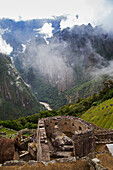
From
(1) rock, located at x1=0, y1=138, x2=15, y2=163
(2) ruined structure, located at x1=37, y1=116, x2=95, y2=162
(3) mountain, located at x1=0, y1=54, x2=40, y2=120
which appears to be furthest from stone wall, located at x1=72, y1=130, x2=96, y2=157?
(3) mountain, located at x1=0, y1=54, x2=40, y2=120

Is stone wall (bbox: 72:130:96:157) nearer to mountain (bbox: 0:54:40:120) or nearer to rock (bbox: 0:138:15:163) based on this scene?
rock (bbox: 0:138:15:163)

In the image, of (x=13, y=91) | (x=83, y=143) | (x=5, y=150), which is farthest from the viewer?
(x=13, y=91)

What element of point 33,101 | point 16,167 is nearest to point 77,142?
point 16,167

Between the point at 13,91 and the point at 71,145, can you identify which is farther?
the point at 13,91

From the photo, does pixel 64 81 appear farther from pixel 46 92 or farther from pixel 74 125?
pixel 74 125

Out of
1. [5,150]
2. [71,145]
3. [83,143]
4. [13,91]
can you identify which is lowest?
[5,150]

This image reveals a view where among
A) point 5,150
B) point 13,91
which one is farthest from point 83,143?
point 13,91

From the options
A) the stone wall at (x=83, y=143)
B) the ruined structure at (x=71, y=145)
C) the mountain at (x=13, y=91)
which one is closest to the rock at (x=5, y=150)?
the ruined structure at (x=71, y=145)

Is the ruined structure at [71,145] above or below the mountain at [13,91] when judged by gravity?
below

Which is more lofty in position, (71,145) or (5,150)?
(71,145)

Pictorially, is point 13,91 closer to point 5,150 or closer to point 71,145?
point 71,145

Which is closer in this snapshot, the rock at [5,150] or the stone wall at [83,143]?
the rock at [5,150]

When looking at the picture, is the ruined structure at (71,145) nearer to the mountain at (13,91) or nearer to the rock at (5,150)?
the rock at (5,150)

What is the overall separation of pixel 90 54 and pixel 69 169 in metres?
194
